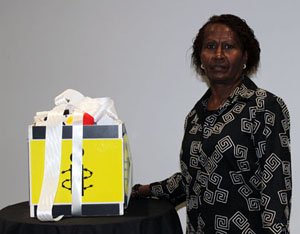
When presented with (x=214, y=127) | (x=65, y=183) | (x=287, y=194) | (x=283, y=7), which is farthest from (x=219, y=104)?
(x=283, y=7)

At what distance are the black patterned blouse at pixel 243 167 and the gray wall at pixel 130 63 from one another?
0.74 m

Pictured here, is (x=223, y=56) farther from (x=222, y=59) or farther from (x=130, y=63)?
(x=130, y=63)

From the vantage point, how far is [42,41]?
8.40ft

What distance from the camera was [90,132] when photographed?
4.58ft

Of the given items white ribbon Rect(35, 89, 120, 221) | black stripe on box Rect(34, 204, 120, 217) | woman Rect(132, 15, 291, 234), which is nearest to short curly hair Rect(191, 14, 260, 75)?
woman Rect(132, 15, 291, 234)

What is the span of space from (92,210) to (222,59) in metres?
0.73

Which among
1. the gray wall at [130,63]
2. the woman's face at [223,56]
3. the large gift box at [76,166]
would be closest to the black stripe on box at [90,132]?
the large gift box at [76,166]

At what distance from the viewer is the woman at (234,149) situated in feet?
4.68

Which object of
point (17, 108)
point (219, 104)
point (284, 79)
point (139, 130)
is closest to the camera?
point (219, 104)

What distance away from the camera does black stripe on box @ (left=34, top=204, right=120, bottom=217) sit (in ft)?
4.54

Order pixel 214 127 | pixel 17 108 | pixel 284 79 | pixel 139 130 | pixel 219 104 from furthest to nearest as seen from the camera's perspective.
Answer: pixel 17 108 < pixel 139 130 < pixel 284 79 < pixel 219 104 < pixel 214 127

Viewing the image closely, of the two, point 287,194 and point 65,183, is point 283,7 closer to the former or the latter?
point 287,194

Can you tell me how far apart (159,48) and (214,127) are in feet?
3.04

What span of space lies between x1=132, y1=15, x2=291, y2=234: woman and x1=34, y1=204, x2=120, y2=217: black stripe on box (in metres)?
0.35
